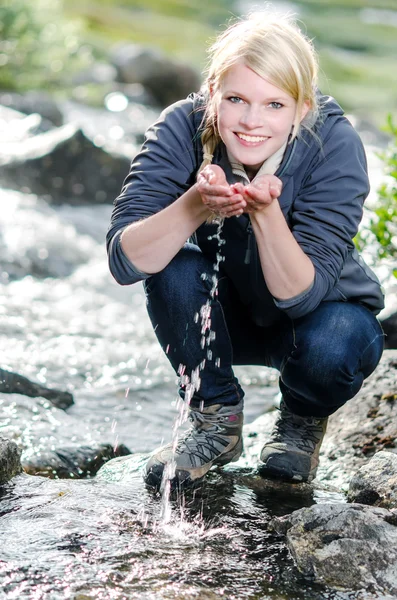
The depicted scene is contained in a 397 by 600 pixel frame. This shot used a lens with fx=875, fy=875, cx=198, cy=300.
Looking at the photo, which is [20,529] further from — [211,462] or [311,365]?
[311,365]

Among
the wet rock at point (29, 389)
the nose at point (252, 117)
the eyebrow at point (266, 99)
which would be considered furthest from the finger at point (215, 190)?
the wet rock at point (29, 389)

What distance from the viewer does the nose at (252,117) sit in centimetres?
339

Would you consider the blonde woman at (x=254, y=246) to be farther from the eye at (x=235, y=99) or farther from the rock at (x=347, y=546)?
the rock at (x=347, y=546)

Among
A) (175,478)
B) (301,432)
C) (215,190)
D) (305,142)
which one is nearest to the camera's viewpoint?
(215,190)

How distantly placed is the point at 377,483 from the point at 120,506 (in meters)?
1.03

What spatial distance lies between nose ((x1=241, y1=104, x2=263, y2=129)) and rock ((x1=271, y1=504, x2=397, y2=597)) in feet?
4.80

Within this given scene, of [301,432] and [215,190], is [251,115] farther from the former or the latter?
[301,432]

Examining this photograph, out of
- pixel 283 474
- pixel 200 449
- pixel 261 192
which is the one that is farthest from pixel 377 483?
pixel 261 192

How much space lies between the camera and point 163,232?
11.3 feet

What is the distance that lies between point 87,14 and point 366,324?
47.4 m

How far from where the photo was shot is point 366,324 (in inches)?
148

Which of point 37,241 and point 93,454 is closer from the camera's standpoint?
point 93,454

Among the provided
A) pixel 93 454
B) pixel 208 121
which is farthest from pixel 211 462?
pixel 208 121

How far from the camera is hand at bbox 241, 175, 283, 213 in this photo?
3191 mm
